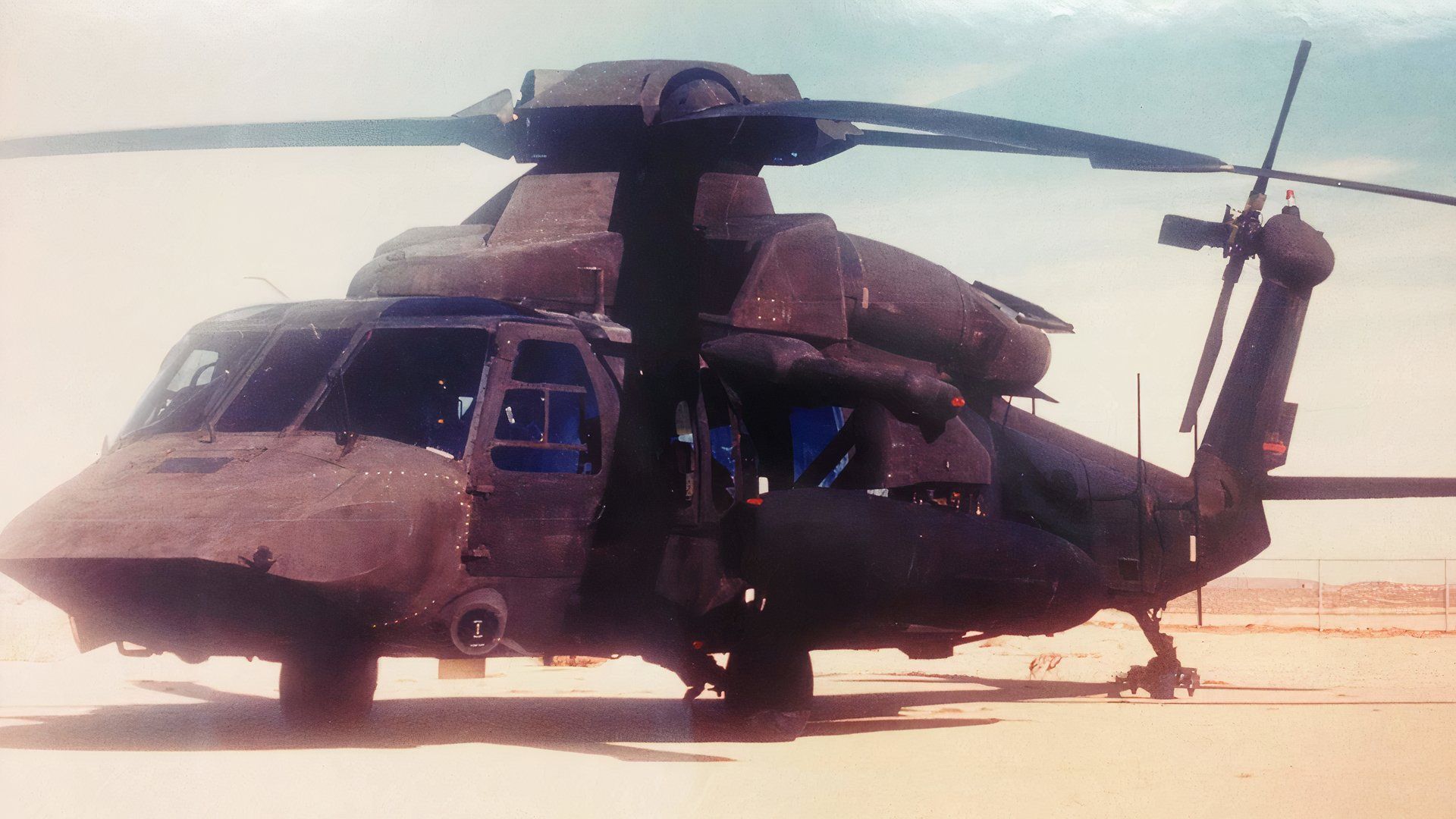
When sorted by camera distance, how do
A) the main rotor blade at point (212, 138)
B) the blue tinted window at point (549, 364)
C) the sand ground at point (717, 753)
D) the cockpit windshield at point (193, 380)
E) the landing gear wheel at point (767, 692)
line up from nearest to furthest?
the sand ground at point (717, 753) → the cockpit windshield at point (193, 380) → the blue tinted window at point (549, 364) → the main rotor blade at point (212, 138) → the landing gear wheel at point (767, 692)

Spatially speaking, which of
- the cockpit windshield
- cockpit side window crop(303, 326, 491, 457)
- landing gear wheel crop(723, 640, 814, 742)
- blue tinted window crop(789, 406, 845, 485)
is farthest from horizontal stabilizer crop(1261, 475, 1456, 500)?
the cockpit windshield

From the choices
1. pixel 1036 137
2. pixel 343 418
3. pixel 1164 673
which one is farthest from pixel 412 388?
pixel 1164 673

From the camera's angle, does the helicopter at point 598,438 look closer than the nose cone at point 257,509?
No

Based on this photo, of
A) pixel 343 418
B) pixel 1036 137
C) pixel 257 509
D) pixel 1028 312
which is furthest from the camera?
pixel 1028 312

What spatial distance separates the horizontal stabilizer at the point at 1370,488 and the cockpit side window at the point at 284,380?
7.98m

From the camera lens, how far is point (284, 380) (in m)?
7.11

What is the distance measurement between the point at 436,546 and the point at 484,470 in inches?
20.3

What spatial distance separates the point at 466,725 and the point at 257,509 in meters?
2.82

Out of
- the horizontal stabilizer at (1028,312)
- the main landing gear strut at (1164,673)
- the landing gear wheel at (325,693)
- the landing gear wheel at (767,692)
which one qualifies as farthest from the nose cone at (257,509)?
the main landing gear strut at (1164,673)

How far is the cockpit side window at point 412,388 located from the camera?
6.96 m

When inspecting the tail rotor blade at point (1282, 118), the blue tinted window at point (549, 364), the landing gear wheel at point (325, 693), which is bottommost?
the landing gear wheel at point (325, 693)

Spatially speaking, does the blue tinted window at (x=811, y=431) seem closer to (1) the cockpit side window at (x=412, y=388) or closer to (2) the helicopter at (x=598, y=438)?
(2) the helicopter at (x=598, y=438)

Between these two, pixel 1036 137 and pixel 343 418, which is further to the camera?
pixel 343 418

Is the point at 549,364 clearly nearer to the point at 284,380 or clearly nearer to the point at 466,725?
the point at 284,380
